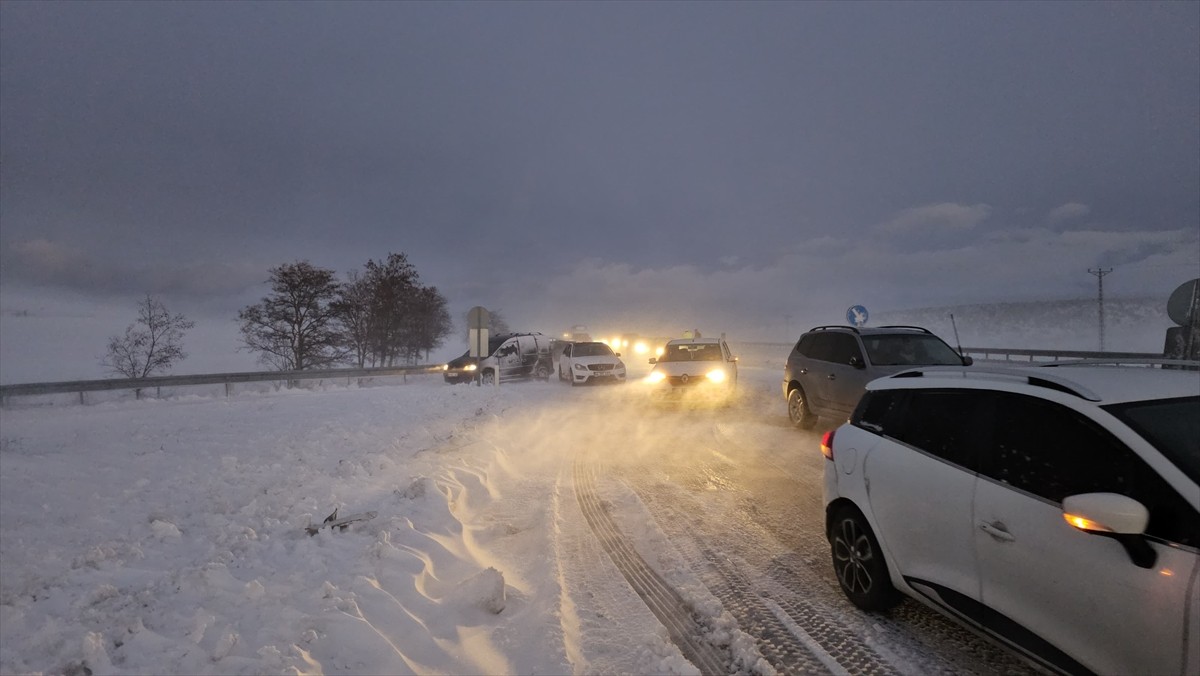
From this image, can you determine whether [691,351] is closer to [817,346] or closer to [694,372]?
[694,372]

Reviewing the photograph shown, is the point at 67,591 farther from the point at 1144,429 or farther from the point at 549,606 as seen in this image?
the point at 1144,429

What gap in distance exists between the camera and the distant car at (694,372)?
15.7 meters

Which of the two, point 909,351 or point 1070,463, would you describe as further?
point 909,351

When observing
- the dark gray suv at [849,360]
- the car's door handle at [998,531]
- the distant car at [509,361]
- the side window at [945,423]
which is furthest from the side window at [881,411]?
the distant car at [509,361]

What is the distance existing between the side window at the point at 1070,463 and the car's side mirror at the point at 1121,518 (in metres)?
0.08

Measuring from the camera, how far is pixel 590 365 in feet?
76.2

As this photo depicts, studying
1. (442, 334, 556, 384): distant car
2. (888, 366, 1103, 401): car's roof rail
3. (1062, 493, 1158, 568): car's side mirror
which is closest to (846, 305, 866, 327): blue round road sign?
(442, 334, 556, 384): distant car

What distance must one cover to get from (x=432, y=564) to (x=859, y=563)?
347 centimetres

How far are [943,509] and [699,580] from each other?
1921mm

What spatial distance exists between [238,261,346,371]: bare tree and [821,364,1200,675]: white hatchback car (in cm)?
3046

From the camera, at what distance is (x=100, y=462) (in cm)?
868

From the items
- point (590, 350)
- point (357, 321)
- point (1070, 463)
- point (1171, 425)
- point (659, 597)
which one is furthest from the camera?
point (357, 321)

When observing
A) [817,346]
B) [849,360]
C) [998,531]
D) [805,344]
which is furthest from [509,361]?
[998,531]

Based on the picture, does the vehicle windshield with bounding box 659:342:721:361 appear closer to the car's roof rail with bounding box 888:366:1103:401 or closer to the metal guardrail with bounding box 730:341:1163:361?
the metal guardrail with bounding box 730:341:1163:361
